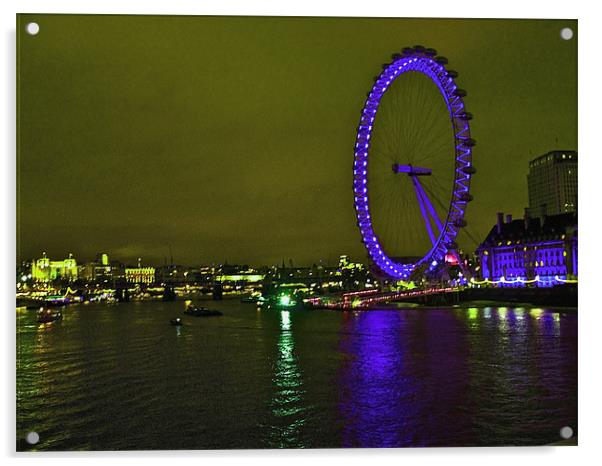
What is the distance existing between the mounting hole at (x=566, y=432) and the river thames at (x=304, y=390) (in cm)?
5

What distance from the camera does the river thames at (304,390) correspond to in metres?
5.59

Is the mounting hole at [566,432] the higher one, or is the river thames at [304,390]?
the mounting hole at [566,432]

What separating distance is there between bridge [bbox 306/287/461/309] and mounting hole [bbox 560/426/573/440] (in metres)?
19.8

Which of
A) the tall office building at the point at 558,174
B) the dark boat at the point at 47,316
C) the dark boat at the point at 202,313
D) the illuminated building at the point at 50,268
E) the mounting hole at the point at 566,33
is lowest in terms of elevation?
the dark boat at the point at 202,313

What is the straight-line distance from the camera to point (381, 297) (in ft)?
87.8

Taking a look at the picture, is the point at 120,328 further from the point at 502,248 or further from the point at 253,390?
the point at 502,248

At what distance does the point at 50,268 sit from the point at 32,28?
412cm

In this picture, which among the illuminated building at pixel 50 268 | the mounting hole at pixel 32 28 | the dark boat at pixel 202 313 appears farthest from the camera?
the dark boat at pixel 202 313

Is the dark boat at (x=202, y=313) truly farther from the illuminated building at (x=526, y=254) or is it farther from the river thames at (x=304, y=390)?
the illuminated building at (x=526, y=254)

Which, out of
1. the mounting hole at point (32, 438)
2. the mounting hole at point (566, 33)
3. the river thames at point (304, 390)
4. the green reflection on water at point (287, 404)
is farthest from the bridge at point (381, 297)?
the mounting hole at point (32, 438)

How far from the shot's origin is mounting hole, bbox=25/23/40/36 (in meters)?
5.25

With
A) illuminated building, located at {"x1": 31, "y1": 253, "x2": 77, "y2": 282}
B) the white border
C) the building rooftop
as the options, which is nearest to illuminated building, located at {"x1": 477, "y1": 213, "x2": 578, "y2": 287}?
the building rooftop

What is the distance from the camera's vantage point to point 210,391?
7766 mm
